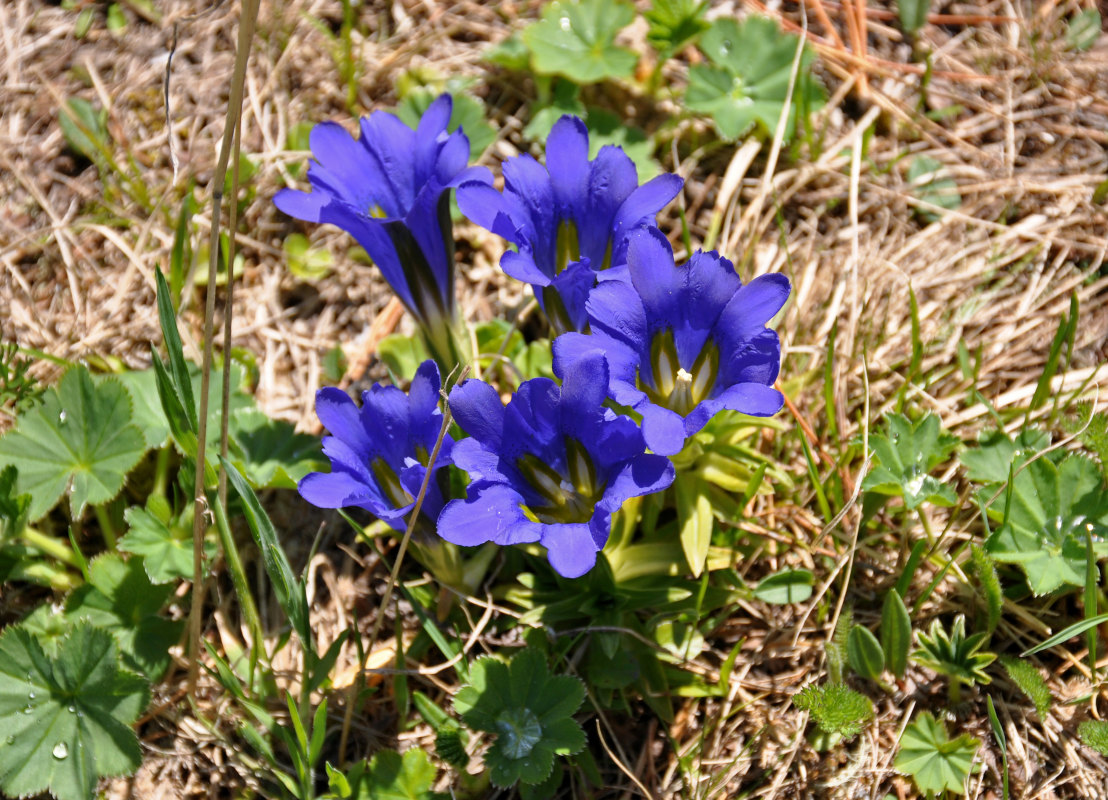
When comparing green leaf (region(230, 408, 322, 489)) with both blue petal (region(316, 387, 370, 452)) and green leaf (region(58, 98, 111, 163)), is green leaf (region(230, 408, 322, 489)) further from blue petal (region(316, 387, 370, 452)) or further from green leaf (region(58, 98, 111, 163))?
green leaf (region(58, 98, 111, 163))

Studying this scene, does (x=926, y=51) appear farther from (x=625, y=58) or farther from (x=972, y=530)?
(x=972, y=530)

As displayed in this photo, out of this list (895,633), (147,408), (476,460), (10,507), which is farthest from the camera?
(147,408)

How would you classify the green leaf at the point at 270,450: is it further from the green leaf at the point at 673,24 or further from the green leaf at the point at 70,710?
the green leaf at the point at 673,24

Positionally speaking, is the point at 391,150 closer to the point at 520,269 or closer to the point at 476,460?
the point at 520,269

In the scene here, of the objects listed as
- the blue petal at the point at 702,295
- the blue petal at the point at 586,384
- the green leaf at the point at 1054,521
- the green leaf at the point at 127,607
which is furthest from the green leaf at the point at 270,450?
the green leaf at the point at 1054,521

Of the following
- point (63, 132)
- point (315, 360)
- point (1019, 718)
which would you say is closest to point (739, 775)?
point (1019, 718)

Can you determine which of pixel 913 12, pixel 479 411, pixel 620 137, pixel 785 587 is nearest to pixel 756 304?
pixel 479 411
